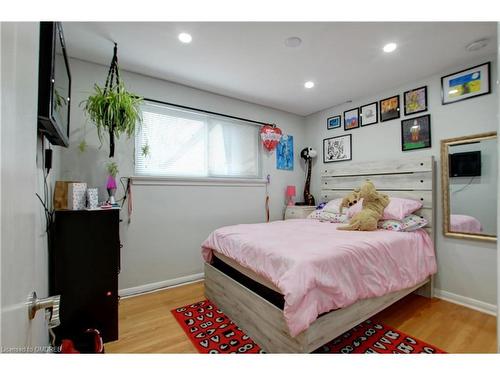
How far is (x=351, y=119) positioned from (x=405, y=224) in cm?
178

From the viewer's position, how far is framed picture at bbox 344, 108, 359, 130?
338 centimetres

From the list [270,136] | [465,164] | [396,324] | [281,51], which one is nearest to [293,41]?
[281,51]

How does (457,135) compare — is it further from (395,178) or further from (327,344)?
(327,344)

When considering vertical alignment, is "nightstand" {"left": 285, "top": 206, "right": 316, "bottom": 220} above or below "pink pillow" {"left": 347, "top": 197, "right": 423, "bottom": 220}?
below

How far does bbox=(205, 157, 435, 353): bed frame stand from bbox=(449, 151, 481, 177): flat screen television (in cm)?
19

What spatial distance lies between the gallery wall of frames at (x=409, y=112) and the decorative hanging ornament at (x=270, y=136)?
0.86 metres

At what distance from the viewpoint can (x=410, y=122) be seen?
2.80 m

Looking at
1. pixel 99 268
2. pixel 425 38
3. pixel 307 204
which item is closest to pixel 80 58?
pixel 99 268

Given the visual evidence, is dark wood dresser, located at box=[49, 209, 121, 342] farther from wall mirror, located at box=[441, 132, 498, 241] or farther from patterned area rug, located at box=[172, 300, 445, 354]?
wall mirror, located at box=[441, 132, 498, 241]

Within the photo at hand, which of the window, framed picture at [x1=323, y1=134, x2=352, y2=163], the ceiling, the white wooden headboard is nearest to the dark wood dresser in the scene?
the window

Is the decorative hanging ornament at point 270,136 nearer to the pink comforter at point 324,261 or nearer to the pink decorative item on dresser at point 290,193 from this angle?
the pink decorative item on dresser at point 290,193

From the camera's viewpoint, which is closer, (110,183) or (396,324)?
(396,324)

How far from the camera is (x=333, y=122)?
3.72m
